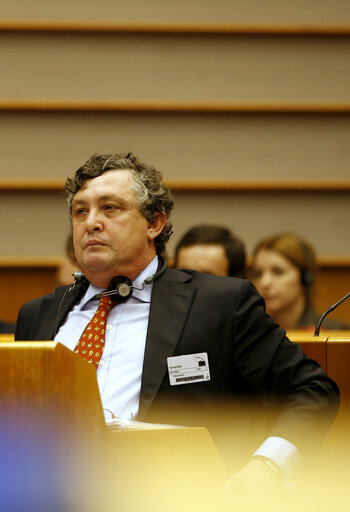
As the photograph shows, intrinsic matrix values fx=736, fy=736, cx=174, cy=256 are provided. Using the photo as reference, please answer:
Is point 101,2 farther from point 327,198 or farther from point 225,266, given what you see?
point 225,266

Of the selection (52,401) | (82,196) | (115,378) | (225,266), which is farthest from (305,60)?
(52,401)

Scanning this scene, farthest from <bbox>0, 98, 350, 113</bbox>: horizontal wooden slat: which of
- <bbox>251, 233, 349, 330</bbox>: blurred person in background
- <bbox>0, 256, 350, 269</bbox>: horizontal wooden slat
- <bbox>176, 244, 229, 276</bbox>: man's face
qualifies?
<bbox>176, 244, 229, 276</bbox>: man's face

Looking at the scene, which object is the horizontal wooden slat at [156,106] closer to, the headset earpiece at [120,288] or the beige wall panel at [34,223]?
the beige wall panel at [34,223]

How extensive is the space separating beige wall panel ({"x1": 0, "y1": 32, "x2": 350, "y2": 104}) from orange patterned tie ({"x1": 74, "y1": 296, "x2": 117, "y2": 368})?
1.95 meters

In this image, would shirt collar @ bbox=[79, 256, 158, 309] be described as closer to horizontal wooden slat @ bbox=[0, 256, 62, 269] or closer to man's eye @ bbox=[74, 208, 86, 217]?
man's eye @ bbox=[74, 208, 86, 217]

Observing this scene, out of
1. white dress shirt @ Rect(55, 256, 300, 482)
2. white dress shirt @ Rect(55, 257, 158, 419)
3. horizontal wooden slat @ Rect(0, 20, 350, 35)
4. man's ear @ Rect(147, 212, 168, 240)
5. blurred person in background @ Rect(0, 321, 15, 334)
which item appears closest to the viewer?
white dress shirt @ Rect(55, 256, 300, 482)

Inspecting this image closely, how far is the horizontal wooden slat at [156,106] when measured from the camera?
3141 millimetres

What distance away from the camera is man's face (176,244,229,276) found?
2.29 metres

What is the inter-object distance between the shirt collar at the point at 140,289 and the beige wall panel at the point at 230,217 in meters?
1.67

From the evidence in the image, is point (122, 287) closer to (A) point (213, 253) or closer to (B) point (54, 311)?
(B) point (54, 311)

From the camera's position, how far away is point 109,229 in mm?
1419

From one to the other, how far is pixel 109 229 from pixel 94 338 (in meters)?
0.21

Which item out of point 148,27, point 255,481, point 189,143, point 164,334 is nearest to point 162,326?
point 164,334

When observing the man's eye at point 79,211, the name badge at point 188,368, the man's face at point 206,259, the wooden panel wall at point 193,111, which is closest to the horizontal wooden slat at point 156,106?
the wooden panel wall at point 193,111
